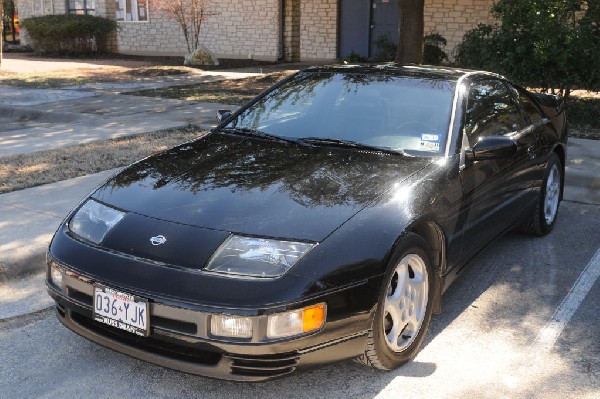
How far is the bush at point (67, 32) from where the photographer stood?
2395 centimetres

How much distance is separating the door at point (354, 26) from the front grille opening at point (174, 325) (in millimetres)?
18555

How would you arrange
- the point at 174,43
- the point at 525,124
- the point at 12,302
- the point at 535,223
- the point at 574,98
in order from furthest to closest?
the point at 174,43, the point at 574,98, the point at 535,223, the point at 525,124, the point at 12,302

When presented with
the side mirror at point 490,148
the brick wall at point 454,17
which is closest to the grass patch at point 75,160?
the side mirror at point 490,148

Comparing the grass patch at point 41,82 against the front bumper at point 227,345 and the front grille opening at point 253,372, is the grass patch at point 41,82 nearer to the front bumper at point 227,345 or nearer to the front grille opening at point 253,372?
the front bumper at point 227,345

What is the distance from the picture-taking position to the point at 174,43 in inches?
944

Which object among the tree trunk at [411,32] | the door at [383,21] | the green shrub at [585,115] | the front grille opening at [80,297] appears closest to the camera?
the front grille opening at [80,297]

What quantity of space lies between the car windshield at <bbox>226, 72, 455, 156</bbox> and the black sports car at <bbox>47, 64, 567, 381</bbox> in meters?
0.01

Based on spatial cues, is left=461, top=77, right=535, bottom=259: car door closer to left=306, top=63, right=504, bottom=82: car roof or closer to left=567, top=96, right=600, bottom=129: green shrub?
left=306, top=63, right=504, bottom=82: car roof

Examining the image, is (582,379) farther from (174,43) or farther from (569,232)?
(174,43)

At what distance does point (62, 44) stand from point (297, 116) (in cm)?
2170

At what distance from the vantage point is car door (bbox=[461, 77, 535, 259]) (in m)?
4.31

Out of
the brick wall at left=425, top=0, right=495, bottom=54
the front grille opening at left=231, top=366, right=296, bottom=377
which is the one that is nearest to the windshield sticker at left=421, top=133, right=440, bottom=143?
the front grille opening at left=231, top=366, right=296, bottom=377

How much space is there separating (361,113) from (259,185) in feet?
3.52

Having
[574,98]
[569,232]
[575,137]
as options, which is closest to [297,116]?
[569,232]
